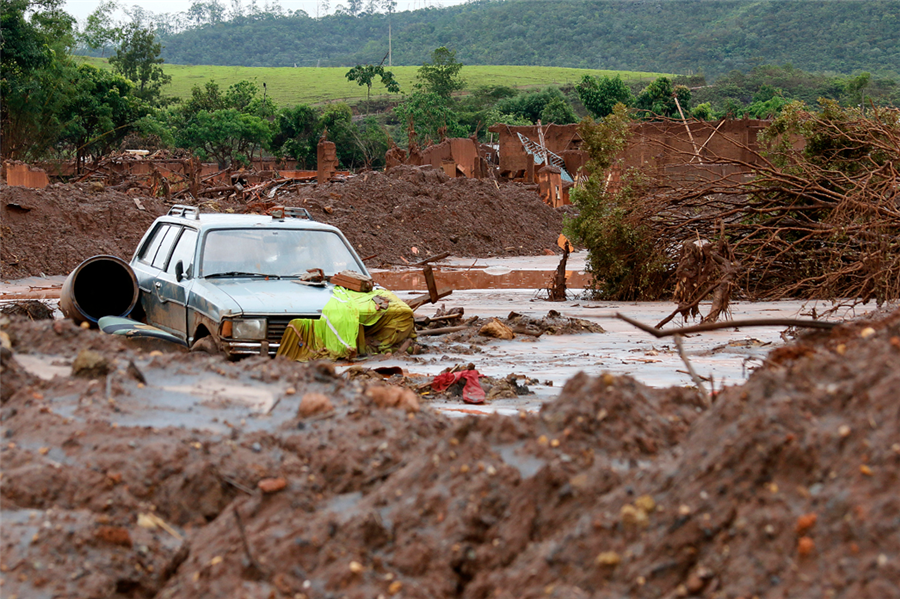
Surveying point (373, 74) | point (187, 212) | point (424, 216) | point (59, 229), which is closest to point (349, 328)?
point (187, 212)

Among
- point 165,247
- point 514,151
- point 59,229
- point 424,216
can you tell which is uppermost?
point 514,151

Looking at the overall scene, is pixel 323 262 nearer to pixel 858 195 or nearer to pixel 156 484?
pixel 156 484

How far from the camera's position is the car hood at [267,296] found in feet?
24.1

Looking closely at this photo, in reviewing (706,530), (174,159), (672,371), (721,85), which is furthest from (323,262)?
(721,85)

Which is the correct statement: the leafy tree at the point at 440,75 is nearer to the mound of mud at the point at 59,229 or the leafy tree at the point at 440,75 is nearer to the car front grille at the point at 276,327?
the mound of mud at the point at 59,229

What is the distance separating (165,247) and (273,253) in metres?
1.42

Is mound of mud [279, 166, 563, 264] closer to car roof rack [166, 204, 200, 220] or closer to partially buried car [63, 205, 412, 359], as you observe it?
car roof rack [166, 204, 200, 220]

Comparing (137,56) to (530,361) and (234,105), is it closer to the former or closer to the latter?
(234,105)

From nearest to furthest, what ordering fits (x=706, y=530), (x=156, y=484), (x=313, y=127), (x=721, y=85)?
(x=706, y=530), (x=156, y=484), (x=313, y=127), (x=721, y=85)

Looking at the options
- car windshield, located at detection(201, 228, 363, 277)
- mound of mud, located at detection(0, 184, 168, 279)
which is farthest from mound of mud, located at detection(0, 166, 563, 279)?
car windshield, located at detection(201, 228, 363, 277)

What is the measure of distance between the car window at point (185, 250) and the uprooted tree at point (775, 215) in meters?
5.66

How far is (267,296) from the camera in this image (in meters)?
7.66

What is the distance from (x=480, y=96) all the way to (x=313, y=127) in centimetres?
2458

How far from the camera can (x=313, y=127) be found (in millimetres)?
66938
